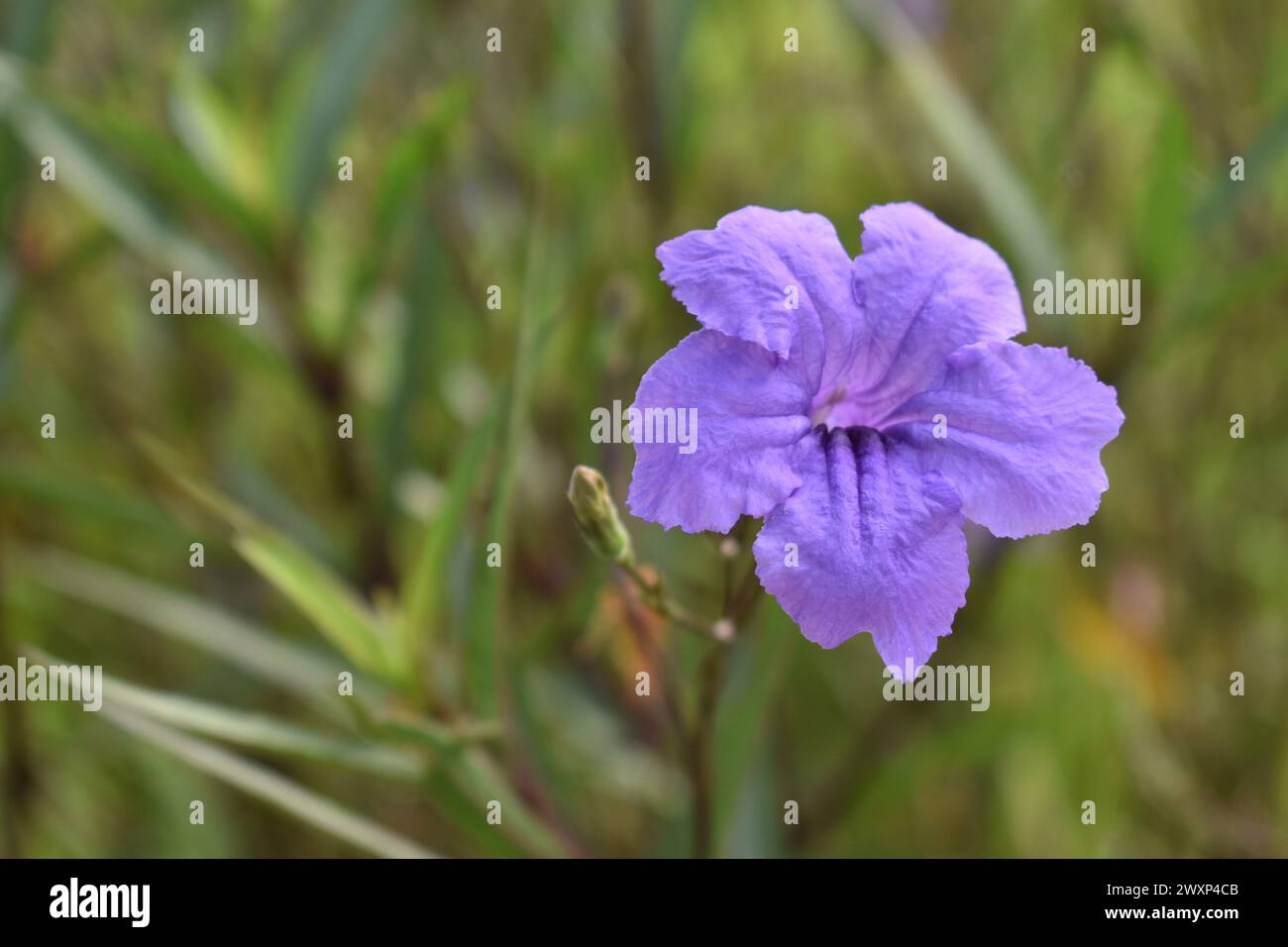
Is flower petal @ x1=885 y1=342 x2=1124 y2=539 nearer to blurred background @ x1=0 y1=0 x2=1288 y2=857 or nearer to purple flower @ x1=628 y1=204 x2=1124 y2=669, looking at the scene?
purple flower @ x1=628 y1=204 x2=1124 y2=669

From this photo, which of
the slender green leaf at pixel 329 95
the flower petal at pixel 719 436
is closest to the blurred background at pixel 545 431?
the slender green leaf at pixel 329 95

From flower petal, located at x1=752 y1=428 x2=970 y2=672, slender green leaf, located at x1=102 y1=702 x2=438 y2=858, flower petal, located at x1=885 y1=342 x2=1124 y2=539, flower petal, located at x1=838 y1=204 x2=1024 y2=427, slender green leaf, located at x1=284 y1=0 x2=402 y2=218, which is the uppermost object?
slender green leaf, located at x1=284 y1=0 x2=402 y2=218

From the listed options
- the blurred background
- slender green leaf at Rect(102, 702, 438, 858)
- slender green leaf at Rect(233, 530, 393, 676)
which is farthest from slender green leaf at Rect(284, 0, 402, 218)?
slender green leaf at Rect(102, 702, 438, 858)

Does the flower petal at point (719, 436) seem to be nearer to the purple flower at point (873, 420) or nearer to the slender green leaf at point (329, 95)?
the purple flower at point (873, 420)

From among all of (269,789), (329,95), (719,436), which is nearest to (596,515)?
(719,436)

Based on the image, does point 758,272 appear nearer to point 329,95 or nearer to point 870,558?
point 870,558
